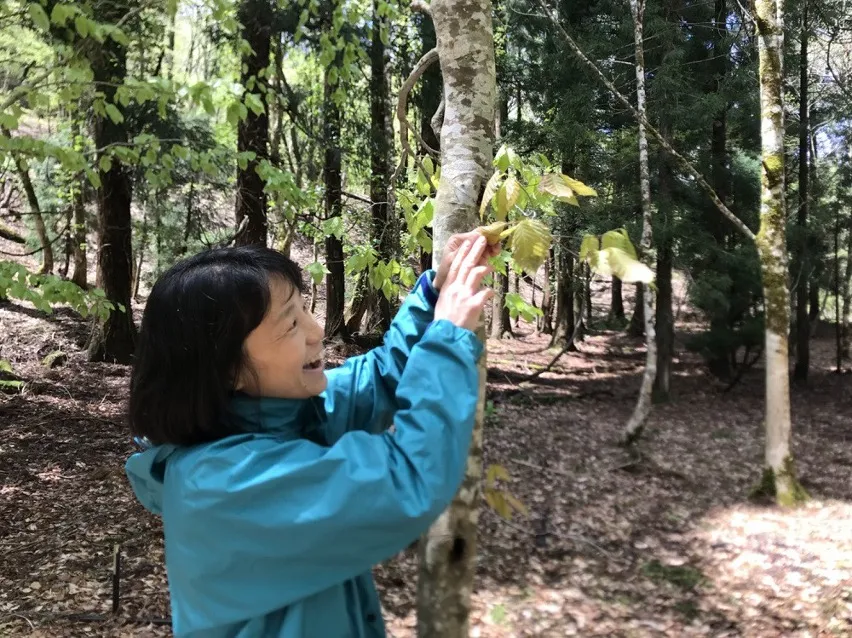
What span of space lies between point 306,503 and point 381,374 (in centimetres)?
55

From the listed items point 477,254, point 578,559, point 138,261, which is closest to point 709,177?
point 578,559

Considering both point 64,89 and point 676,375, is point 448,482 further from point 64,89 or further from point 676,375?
point 676,375

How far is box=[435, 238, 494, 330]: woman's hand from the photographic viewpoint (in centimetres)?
112

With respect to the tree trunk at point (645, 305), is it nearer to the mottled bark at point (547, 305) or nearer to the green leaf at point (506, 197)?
the green leaf at point (506, 197)

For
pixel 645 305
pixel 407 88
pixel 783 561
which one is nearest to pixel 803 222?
pixel 645 305

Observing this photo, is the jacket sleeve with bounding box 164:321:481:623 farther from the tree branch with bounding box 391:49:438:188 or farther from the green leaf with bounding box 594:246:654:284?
the tree branch with bounding box 391:49:438:188

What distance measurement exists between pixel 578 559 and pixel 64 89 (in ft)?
16.9

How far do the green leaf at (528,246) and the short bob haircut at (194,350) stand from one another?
0.55 m

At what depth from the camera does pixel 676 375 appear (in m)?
14.0

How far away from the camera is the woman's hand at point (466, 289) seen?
1.12 meters

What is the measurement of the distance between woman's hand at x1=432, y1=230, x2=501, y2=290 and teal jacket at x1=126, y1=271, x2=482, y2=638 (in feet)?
1.03

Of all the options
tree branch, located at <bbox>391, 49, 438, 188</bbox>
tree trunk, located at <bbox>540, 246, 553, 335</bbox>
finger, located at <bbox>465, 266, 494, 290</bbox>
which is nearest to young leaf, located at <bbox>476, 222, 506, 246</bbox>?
finger, located at <bbox>465, 266, 494, 290</bbox>

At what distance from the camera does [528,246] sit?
1.38 m

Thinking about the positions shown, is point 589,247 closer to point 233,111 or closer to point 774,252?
point 233,111
